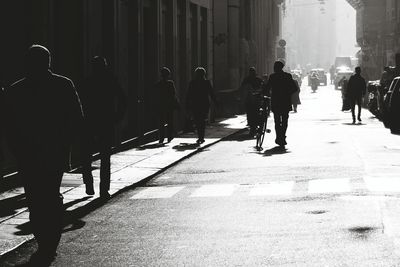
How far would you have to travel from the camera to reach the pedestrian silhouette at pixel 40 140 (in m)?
8.34

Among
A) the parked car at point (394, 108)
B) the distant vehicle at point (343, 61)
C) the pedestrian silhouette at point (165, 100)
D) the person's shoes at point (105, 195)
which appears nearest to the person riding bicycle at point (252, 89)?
the pedestrian silhouette at point (165, 100)

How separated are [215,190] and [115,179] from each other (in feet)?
6.82

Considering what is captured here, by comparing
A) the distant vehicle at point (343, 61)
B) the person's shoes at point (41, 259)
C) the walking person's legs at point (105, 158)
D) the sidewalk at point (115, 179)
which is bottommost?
the distant vehicle at point (343, 61)

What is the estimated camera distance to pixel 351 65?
117 metres

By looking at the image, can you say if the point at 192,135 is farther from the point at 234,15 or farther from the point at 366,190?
the point at 234,15

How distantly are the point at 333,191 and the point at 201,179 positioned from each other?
2.89m

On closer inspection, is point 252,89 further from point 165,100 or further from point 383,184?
point 383,184

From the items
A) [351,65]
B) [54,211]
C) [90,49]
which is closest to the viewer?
[54,211]

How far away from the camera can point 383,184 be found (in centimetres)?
1324

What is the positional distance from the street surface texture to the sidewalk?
0.27 meters

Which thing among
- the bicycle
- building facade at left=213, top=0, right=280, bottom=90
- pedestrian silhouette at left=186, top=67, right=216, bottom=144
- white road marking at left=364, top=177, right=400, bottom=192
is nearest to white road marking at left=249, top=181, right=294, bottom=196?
white road marking at left=364, top=177, right=400, bottom=192

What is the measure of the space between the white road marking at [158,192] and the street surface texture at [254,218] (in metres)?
0.01

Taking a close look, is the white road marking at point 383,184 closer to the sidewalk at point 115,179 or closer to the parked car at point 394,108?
the sidewalk at point 115,179

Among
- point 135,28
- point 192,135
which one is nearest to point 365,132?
point 192,135
